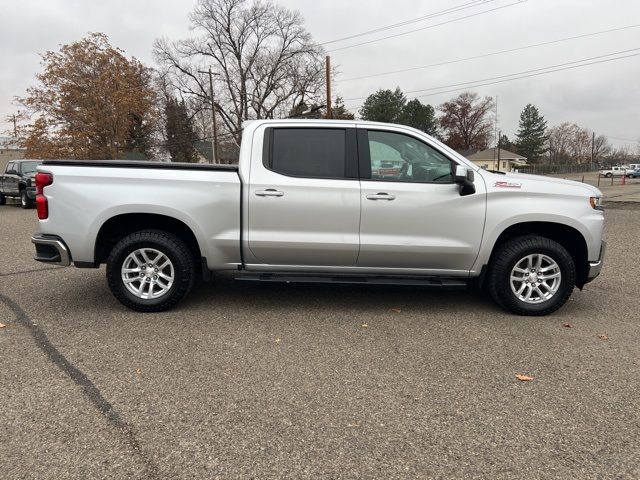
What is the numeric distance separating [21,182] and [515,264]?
19656 mm

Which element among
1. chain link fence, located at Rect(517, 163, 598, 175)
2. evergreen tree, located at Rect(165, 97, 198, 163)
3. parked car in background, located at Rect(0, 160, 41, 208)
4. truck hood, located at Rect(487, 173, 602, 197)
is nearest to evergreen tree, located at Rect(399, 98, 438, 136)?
chain link fence, located at Rect(517, 163, 598, 175)

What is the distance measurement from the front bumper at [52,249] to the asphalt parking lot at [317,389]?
1.97ft

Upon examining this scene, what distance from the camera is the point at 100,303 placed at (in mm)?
5254

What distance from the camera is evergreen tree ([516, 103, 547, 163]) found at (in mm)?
94500

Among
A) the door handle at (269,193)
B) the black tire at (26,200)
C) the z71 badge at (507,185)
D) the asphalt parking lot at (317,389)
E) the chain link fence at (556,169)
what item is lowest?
the asphalt parking lot at (317,389)

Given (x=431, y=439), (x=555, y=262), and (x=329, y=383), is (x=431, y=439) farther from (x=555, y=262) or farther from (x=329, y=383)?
(x=555, y=262)

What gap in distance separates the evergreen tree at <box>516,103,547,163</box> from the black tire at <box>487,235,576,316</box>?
327ft

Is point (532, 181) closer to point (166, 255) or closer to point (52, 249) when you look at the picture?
point (166, 255)

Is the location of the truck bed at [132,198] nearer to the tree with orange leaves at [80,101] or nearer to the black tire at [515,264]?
the black tire at [515,264]

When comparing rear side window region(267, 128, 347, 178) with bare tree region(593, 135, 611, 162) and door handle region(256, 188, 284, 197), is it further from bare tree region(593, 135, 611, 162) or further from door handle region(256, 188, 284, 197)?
bare tree region(593, 135, 611, 162)

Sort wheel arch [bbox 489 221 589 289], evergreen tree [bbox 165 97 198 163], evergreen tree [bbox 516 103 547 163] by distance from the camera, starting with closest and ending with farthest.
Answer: wheel arch [bbox 489 221 589 289]
evergreen tree [bbox 165 97 198 163]
evergreen tree [bbox 516 103 547 163]

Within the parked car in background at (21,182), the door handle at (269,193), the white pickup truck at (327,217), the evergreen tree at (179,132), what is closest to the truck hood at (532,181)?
the white pickup truck at (327,217)

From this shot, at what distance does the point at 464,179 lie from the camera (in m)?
4.57

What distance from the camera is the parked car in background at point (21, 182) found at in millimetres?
18094
